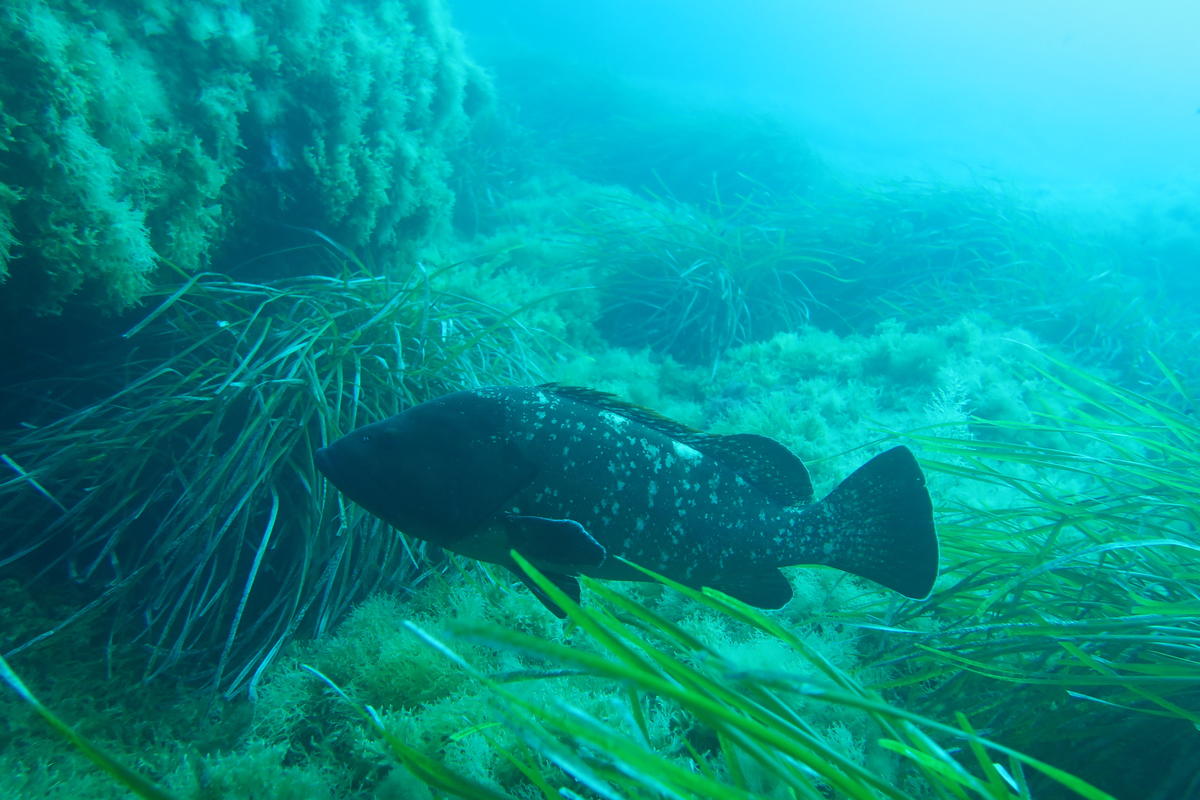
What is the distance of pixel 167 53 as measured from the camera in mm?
2834

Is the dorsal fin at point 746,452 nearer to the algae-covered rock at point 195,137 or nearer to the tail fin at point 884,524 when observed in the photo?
the tail fin at point 884,524

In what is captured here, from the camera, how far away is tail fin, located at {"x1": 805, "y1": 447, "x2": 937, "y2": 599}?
191 cm

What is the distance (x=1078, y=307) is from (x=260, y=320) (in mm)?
9405

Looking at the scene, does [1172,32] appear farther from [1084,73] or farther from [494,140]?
[494,140]

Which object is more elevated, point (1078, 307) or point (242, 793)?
point (1078, 307)

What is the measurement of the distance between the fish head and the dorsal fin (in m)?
0.35

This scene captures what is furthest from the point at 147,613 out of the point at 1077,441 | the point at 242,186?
the point at 1077,441

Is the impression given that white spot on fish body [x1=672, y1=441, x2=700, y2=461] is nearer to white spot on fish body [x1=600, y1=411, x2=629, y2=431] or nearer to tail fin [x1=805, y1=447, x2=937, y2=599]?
white spot on fish body [x1=600, y1=411, x2=629, y2=431]

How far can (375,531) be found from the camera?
2.50 meters

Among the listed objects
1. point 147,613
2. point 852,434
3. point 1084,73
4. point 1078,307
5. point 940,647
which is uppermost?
point 1084,73

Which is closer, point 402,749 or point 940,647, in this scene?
point 402,749

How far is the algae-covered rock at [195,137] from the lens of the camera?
212 centimetres

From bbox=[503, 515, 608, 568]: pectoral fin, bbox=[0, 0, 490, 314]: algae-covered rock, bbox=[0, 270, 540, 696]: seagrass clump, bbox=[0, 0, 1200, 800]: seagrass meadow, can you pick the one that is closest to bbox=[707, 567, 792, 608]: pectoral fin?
bbox=[0, 0, 1200, 800]: seagrass meadow

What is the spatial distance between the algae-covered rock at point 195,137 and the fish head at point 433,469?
69.7 inches
